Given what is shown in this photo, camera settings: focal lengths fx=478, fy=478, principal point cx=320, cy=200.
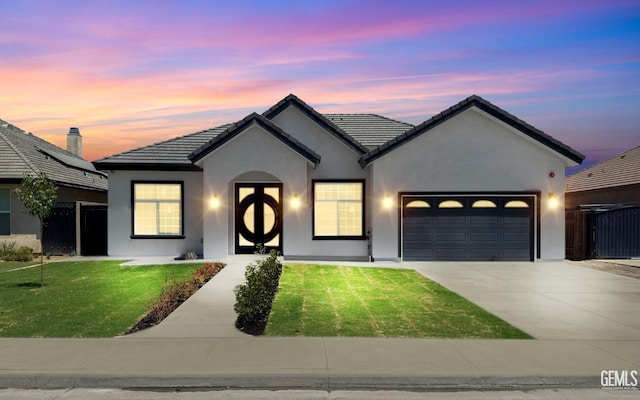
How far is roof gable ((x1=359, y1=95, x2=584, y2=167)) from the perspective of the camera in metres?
18.2

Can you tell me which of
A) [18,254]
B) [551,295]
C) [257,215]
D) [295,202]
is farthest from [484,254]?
[18,254]

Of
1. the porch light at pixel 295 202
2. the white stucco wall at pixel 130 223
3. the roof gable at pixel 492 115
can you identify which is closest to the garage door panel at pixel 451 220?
the roof gable at pixel 492 115

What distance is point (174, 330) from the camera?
8562 mm

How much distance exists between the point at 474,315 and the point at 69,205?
17.6 m

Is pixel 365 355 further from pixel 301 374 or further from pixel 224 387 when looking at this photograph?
pixel 224 387

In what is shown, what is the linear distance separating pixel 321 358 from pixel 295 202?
1170 centimetres

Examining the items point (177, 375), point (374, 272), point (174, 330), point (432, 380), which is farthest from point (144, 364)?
point (374, 272)

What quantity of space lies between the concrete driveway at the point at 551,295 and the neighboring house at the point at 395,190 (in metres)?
1.33

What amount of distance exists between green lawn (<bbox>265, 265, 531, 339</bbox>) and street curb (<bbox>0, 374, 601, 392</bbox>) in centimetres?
193

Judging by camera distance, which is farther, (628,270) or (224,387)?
(628,270)

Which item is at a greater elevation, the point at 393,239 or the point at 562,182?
the point at 562,182

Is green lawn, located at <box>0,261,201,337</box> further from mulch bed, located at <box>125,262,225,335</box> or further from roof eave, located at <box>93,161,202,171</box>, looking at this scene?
roof eave, located at <box>93,161,202,171</box>

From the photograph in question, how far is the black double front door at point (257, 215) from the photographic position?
19.1m

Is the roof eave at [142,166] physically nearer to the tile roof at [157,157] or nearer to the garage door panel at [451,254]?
the tile roof at [157,157]
